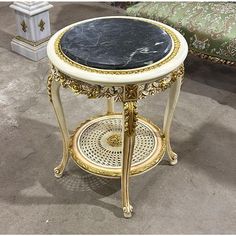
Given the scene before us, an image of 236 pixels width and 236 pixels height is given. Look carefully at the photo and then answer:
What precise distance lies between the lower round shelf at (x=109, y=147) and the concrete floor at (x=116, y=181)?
6.2 inches

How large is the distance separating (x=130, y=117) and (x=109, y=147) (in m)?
0.57

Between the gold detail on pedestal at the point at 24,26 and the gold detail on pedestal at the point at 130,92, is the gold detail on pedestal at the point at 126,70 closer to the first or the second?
the gold detail on pedestal at the point at 130,92

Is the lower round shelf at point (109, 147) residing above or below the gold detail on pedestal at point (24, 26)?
above

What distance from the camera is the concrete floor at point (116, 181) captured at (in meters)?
1.81

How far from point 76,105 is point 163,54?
1.22m

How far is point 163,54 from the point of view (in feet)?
5.07

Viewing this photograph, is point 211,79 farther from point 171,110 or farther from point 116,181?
point 116,181

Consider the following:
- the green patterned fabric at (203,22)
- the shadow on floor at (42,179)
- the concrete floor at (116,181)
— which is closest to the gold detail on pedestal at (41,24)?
the concrete floor at (116,181)

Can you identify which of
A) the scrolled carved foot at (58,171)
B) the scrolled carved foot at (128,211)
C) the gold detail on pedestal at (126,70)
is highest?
the gold detail on pedestal at (126,70)

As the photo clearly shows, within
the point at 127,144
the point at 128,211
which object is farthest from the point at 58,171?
the point at 127,144

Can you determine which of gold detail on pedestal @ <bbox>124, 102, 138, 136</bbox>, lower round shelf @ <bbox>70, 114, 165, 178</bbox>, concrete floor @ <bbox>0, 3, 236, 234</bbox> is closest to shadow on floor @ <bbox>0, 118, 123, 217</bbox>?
concrete floor @ <bbox>0, 3, 236, 234</bbox>

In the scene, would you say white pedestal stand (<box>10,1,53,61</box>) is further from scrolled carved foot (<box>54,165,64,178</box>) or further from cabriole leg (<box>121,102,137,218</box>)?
cabriole leg (<box>121,102,137,218</box>)

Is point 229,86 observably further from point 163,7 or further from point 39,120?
point 39,120

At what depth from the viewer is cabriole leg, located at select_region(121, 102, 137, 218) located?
151cm
